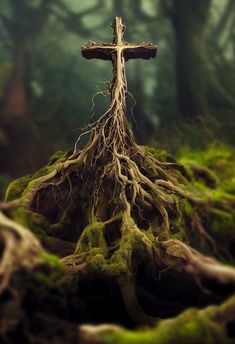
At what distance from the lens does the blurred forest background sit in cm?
1355

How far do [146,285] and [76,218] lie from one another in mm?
1287

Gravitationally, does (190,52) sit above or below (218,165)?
above

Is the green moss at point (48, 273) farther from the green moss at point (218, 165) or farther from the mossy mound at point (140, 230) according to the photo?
the green moss at point (218, 165)

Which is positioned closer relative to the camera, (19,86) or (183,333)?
(183,333)

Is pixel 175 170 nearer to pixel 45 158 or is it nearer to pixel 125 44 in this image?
pixel 125 44

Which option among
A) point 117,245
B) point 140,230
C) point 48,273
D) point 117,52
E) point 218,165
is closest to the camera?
point 48,273

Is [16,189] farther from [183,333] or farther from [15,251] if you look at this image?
[183,333]

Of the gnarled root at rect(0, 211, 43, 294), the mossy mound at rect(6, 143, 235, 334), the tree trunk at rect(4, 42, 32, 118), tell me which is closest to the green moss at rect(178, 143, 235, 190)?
the mossy mound at rect(6, 143, 235, 334)

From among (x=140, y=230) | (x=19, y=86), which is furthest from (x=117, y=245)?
(x=19, y=86)

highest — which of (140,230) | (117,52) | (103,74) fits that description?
(103,74)

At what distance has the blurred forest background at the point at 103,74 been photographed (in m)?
13.5

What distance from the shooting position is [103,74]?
24016 mm

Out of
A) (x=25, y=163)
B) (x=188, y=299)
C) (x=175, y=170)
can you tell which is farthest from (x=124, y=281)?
(x=25, y=163)

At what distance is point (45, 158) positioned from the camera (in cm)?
1568
